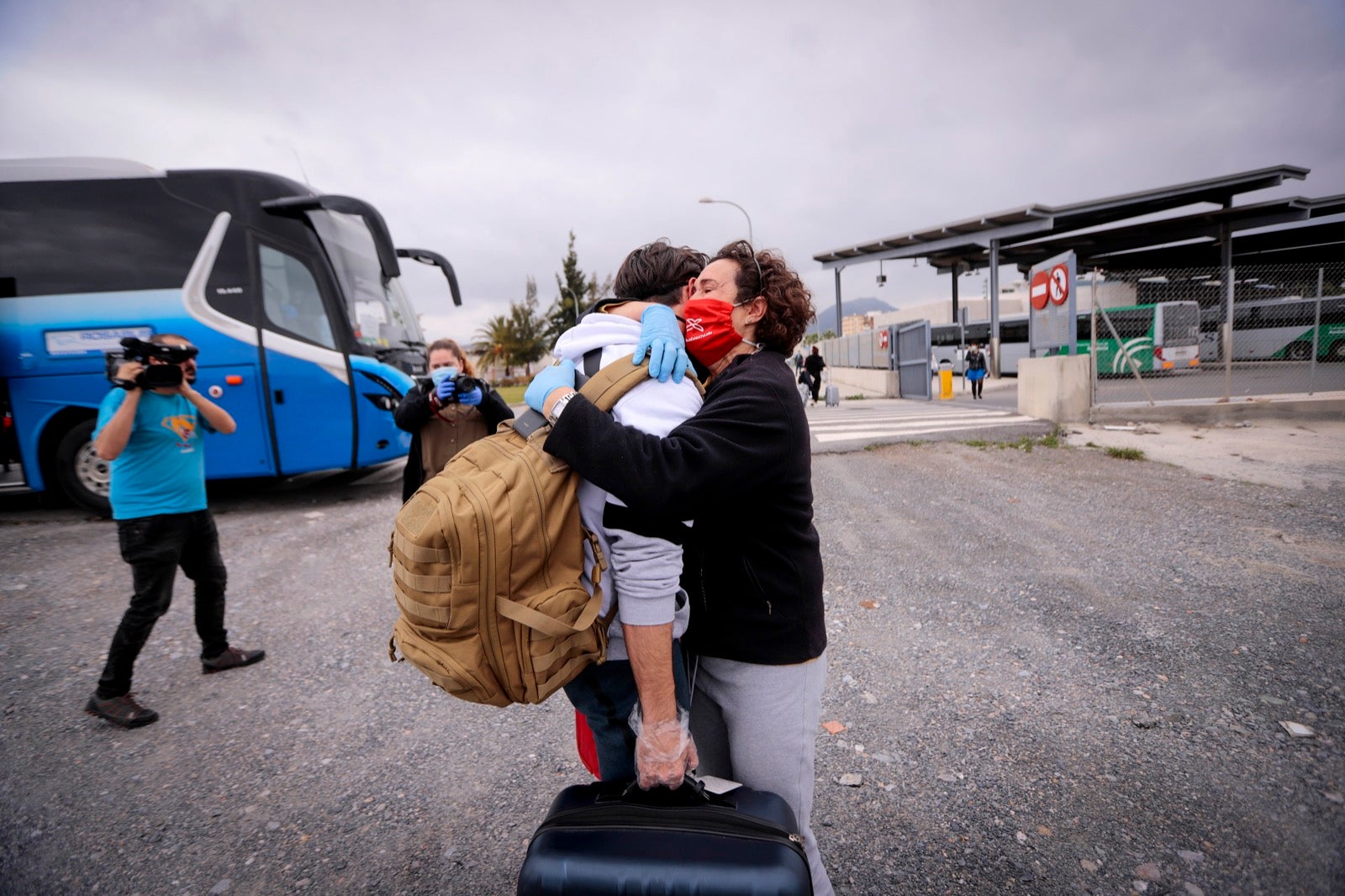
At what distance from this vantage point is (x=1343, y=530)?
5113mm

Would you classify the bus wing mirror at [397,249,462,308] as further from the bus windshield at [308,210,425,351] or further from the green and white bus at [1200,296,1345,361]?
the green and white bus at [1200,296,1345,361]

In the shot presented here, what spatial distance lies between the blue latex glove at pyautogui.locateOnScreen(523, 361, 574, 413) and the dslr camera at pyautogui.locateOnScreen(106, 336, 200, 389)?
114 inches

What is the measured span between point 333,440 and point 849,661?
6.10 m

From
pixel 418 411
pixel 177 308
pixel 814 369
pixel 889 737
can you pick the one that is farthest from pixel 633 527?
pixel 814 369

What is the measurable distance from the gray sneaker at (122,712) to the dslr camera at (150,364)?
1.59 metres

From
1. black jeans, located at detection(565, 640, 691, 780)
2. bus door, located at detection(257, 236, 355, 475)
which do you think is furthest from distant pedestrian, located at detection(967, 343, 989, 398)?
black jeans, located at detection(565, 640, 691, 780)

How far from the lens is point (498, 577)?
1246mm

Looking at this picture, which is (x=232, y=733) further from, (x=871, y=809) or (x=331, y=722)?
(x=871, y=809)

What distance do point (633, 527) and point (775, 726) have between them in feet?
2.05

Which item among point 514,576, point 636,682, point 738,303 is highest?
point 738,303

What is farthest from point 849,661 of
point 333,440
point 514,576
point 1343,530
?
point 333,440

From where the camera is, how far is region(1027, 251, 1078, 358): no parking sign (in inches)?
423

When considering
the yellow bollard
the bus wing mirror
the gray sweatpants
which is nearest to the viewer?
the gray sweatpants

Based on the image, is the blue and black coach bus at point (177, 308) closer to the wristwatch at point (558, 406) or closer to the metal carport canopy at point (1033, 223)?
the wristwatch at point (558, 406)
